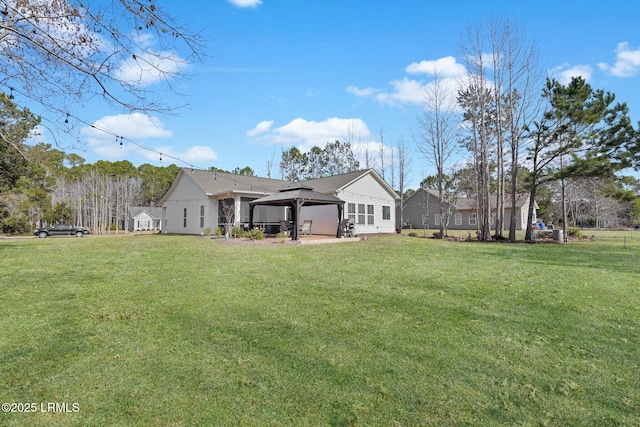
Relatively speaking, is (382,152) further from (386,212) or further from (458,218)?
(458,218)

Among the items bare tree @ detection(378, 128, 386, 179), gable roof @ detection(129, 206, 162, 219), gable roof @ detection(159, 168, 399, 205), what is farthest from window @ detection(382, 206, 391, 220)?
gable roof @ detection(129, 206, 162, 219)

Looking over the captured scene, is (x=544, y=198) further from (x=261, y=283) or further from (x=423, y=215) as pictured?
(x=261, y=283)

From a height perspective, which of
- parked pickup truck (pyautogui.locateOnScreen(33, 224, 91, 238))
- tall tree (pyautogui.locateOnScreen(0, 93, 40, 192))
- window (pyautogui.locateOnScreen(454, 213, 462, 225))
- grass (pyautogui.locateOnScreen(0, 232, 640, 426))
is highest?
tall tree (pyautogui.locateOnScreen(0, 93, 40, 192))

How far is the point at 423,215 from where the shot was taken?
35594mm

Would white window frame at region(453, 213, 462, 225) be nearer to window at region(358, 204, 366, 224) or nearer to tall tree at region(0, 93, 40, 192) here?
window at region(358, 204, 366, 224)

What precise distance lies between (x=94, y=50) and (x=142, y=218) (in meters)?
41.9

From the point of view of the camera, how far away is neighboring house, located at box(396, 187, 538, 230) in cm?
3269

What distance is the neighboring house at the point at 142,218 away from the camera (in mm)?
39250

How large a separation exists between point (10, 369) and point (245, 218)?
15.8m

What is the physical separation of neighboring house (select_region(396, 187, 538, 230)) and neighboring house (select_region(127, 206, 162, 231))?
1165 inches

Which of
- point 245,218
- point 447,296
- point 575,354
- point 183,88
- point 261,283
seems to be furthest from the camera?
point 245,218

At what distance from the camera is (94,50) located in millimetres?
3568

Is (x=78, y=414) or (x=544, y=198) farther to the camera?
(x=544, y=198)

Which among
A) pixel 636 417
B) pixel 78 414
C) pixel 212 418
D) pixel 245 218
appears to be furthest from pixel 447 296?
pixel 245 218
